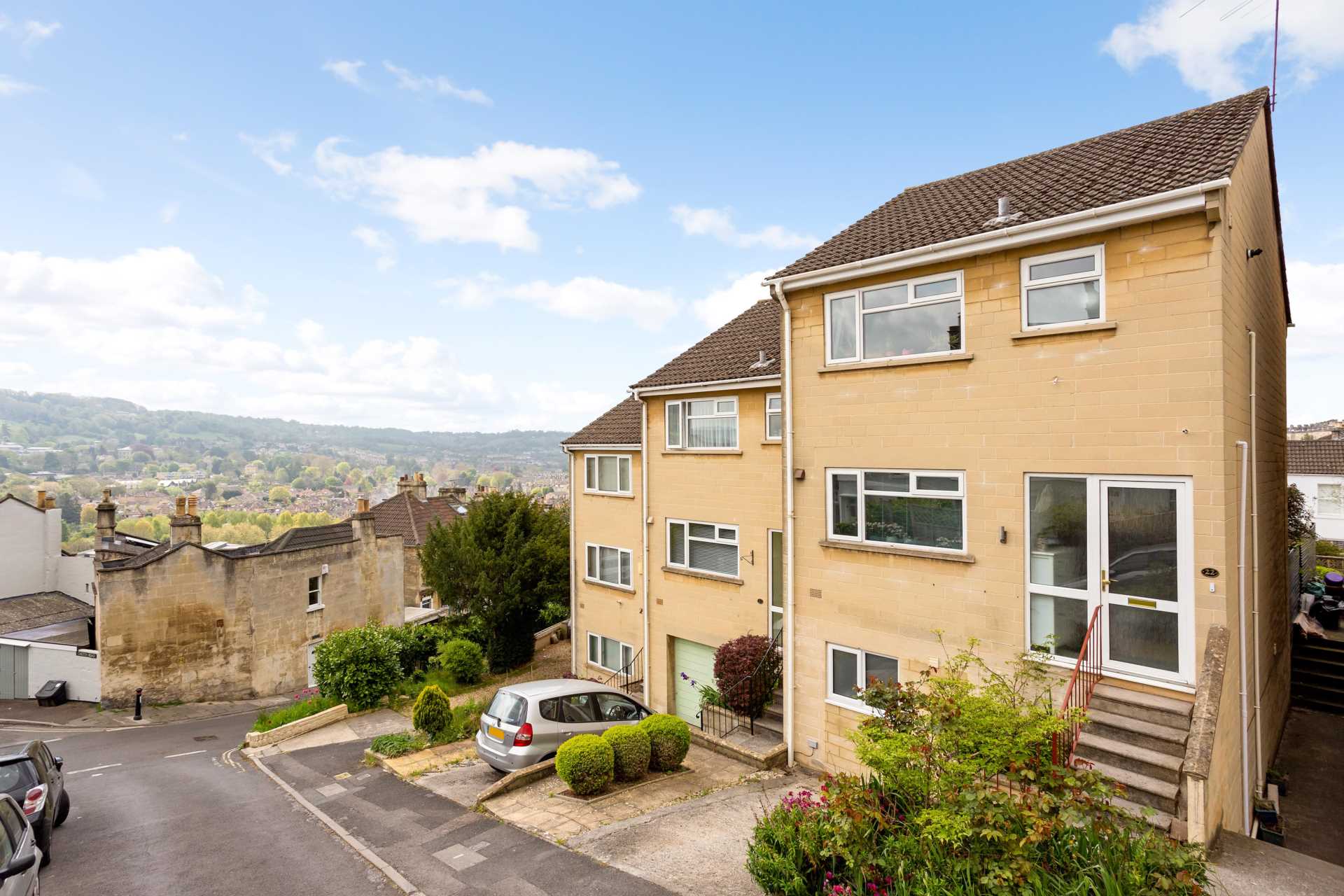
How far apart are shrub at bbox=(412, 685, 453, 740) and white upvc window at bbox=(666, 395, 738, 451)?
779cm

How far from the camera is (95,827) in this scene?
1029cm

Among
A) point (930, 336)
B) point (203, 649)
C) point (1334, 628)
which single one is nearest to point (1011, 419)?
point (930, 336)

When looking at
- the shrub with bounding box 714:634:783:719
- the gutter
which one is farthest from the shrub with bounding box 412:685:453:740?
the gutter

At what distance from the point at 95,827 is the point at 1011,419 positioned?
49.7 feet

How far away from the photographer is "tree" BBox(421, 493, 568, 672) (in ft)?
76.5

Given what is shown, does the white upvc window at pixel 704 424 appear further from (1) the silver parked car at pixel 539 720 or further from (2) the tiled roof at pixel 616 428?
(1) the silver parked car at pixel 539 720

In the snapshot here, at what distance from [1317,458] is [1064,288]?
45.1 m

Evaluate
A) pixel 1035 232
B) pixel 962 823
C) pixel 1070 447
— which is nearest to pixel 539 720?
pixel 962 823

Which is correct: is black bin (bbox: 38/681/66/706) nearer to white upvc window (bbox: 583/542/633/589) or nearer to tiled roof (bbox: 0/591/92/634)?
tiled roof (bbox: 0/591/92/634)

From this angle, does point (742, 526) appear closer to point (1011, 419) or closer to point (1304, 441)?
point (1011, 419)

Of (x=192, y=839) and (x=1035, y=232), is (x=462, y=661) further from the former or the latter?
(x=1035, y=232)

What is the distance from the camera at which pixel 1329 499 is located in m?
37.9

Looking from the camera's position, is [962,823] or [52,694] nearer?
[962,823]

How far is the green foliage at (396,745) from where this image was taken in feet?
43.6
